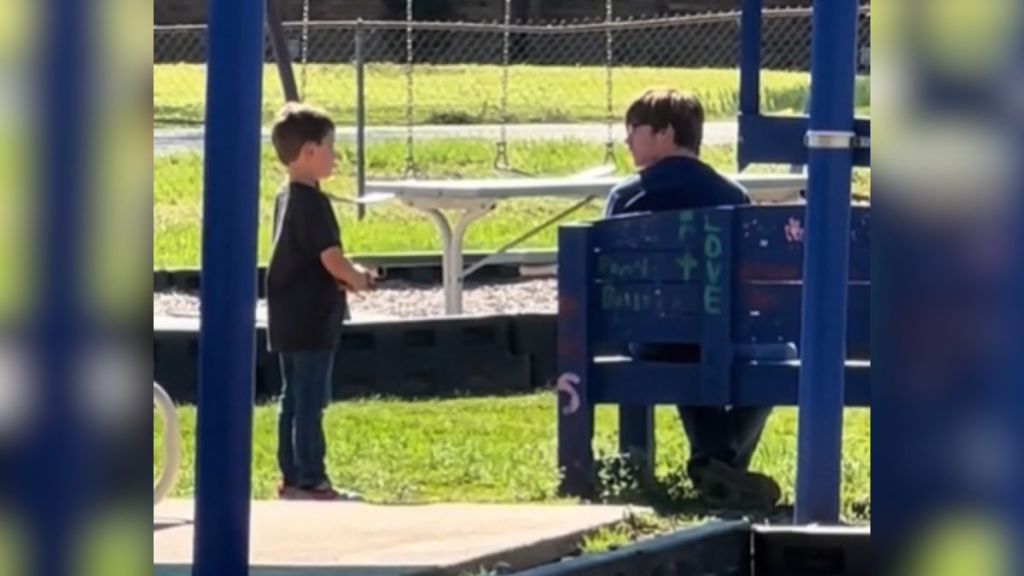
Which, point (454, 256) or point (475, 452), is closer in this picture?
point (475, 452)

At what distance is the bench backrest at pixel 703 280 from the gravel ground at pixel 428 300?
150 inches

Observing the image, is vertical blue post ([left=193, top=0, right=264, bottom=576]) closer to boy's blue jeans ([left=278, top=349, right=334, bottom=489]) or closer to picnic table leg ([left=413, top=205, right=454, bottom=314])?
boy's blue jeans ([left=278, top=349, right=334, bottom=489])

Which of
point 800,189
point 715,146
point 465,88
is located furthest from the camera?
point 465,88

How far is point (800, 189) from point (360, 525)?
22.1ft

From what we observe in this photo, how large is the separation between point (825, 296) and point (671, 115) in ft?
6.29

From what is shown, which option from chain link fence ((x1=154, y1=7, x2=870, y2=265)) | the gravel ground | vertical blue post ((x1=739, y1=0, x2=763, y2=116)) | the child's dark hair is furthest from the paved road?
the child's dark hair

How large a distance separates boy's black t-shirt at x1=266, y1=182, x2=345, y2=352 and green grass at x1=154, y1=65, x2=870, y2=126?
53.2ft

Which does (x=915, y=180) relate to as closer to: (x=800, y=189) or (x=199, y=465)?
(x=199, y=465)

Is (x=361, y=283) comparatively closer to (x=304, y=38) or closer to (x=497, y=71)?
(x=304, y=38)

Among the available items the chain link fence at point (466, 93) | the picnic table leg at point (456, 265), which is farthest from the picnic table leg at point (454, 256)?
the chain link fence at point (466, 93)

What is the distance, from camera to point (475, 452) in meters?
8.20

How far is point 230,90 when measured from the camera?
4.08m

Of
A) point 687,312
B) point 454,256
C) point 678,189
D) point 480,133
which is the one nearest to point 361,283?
point 687,312

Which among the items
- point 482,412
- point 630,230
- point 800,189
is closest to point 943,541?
point 630,230
